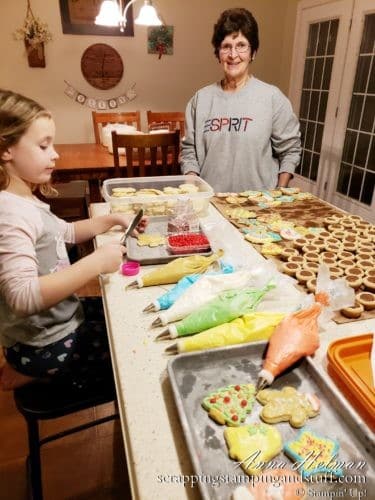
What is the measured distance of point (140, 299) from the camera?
36.2 inches

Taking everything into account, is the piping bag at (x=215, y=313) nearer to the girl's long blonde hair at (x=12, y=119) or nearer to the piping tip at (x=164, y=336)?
the piping tip at (x=164, y=336)

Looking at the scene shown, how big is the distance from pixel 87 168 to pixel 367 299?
7.00 feet

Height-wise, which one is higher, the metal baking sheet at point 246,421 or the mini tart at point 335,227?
the mini tart at point 335,227

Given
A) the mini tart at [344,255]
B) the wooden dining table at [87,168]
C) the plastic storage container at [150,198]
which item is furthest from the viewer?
the wooden dining table at [87,168]

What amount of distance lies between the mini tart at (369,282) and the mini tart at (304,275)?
14 cm

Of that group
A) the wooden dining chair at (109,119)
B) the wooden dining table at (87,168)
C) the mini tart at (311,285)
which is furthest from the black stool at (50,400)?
the wooden dining chair at (109,119)

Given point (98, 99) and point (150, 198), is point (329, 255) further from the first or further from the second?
point (98, 99)

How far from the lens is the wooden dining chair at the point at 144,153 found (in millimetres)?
2352

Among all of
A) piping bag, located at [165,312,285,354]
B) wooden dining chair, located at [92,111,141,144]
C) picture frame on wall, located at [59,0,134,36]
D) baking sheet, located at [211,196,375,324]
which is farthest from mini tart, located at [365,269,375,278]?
picture frame on wall, located at [59,0,134,36]

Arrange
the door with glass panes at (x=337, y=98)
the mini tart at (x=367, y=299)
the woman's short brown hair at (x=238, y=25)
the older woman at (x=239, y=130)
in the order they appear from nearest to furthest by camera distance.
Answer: the mini tart at (x=367, y=299), the woman's short brown hair at (x=238, y=25), the older woman at (x=239, y=130), the door with glass panes at (x=337, y=98)

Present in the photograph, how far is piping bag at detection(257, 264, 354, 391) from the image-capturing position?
2.16 feet

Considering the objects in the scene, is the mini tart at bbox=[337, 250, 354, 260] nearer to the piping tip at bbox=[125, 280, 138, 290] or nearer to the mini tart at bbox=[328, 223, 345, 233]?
the mini tart at bbox=[328, 223, 345, 233]

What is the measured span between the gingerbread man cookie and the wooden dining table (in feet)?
7.42

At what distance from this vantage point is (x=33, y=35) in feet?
11.2
